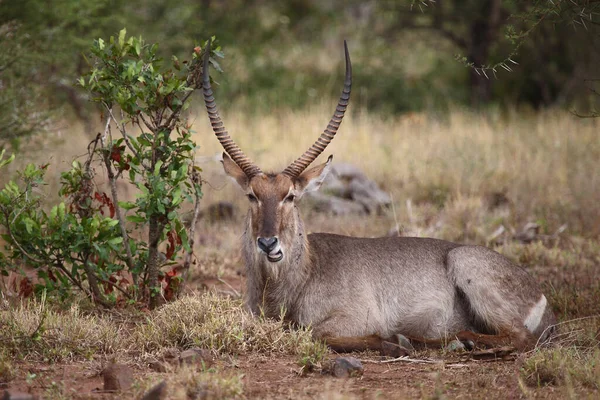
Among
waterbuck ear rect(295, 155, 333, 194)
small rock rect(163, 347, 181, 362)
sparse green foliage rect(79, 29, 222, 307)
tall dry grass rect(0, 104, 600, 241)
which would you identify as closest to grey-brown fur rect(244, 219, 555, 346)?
waterbuck ear rect(295, 155, 333, 194)

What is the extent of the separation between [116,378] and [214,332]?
1098 millimetres

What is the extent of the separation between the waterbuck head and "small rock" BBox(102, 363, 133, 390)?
1.52 metres

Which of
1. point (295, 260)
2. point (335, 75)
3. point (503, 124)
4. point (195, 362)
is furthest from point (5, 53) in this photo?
point (335, 75)

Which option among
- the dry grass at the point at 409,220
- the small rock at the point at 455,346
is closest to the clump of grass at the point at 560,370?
the dry grass at the point at 409,220

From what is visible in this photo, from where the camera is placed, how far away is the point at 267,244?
6035 millimetres

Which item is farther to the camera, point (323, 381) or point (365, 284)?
point (365, 284)

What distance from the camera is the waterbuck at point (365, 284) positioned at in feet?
21.2

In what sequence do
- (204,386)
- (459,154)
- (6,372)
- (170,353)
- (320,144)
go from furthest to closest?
(459,154) → (320,144) → (170,353) → (6,372) → (204,386)

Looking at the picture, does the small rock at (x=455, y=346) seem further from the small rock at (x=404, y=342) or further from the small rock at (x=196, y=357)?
the small rock at (x=196, y=357)

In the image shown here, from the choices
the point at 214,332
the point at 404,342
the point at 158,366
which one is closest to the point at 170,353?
the point at 158,366

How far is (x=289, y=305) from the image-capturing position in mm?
6605

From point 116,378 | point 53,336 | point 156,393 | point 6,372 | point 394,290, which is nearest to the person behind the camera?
point 156,393

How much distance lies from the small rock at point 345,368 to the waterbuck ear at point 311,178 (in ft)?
5.78

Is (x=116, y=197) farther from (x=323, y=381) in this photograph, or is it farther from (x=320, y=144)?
(x=323, y=381)
